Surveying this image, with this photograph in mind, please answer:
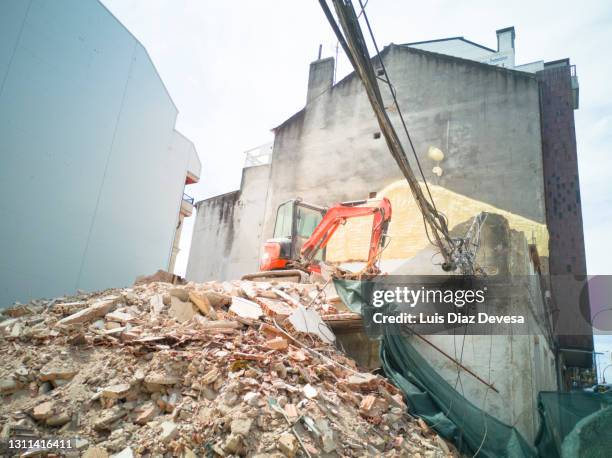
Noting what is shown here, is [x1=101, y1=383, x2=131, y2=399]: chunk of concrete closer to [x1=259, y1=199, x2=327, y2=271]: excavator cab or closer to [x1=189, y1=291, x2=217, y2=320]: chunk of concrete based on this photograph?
[x1=189, y1=291, x2=217, y2=320]: chunk of concrete

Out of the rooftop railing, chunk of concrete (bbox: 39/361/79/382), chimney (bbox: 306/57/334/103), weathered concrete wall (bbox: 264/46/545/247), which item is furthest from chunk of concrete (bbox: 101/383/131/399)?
the rooftop railing

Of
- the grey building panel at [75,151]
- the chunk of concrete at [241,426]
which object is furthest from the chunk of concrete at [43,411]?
the grey building panel at [75,151]

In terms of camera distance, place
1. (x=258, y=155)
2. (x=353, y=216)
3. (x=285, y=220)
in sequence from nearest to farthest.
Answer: (x=353, y=216), (x=285, y=220), (x=258, y=155)

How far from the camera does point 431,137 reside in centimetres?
1449

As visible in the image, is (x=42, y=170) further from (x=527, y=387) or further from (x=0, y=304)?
(x=527, y=387)

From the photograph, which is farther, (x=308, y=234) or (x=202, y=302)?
(x=308, y=234)

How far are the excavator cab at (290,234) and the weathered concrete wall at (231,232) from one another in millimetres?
5553

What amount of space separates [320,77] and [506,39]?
30.0 ft

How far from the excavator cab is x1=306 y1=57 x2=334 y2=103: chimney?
26.0ft

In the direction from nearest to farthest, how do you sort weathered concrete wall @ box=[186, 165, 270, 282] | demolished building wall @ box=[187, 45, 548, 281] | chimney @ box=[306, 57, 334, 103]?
demolished building wall @ box=[187, 45, 548, 281]
weathered concrete wall @ box=[186, 165, 270, 282]
chimney @ box=[306, 57, 334, 103]

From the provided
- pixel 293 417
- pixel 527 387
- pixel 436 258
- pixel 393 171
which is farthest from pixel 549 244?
pixel 293 417

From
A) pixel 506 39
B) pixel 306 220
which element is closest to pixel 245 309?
pixel 306 220

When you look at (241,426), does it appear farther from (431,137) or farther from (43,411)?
(431,137)

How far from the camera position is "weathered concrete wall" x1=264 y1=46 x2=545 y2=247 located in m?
12.6
